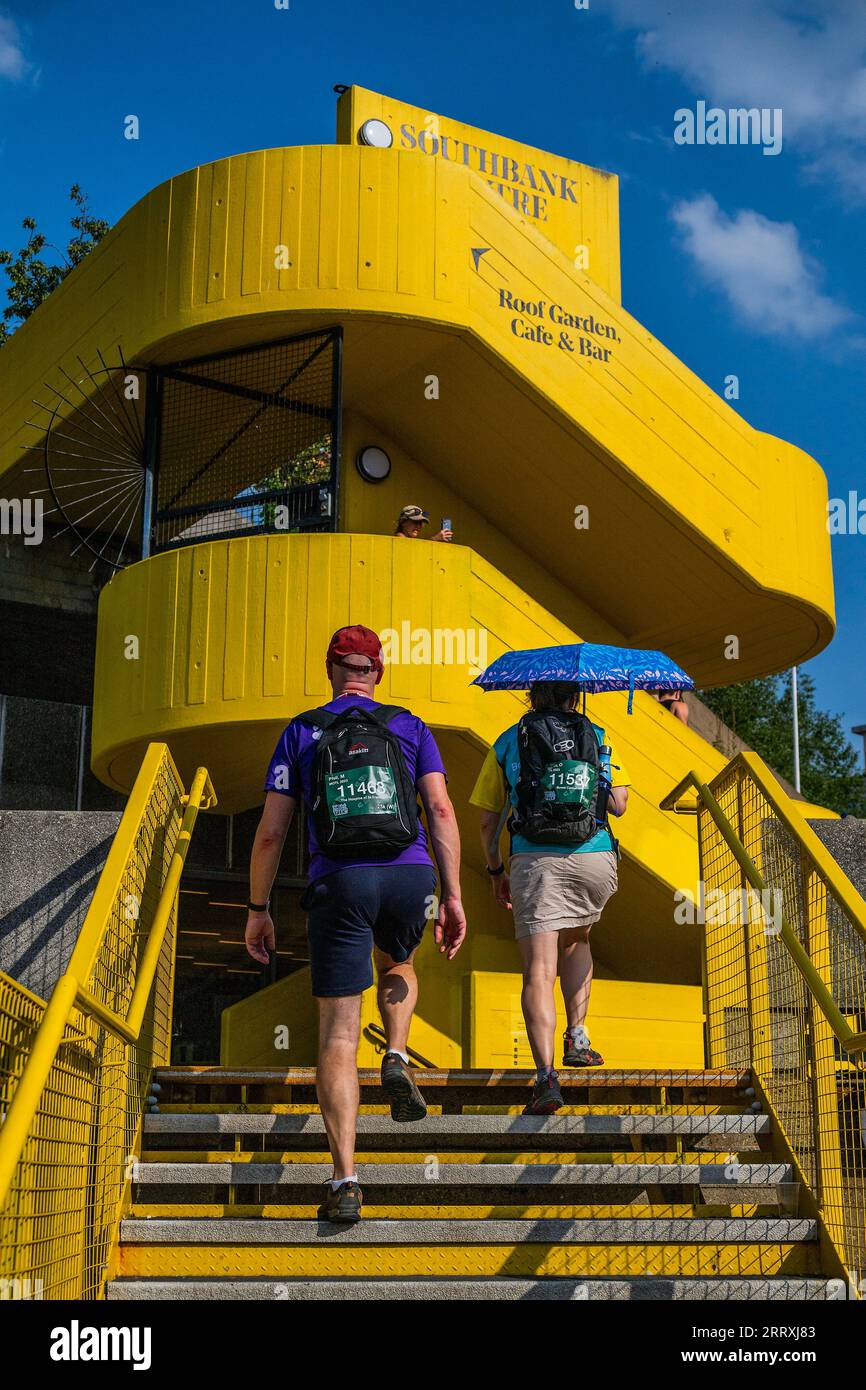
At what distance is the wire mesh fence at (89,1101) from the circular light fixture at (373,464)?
6831 mm

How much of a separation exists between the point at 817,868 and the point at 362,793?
188 centimetres

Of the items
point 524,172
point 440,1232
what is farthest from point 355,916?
point 524,172

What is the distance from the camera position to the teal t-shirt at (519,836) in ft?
23.3

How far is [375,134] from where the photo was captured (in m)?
13.9

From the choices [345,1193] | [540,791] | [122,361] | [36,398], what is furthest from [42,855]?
[36,398]

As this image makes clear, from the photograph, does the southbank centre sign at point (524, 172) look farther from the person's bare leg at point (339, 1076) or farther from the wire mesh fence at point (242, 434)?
the person's bare leg at point (339, 1076)

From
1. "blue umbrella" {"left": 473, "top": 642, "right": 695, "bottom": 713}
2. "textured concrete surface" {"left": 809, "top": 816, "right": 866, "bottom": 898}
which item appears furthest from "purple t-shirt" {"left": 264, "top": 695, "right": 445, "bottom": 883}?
"textured concrete surface" {"left": 809, "top": 816, "right": 866, "bottom": 898}

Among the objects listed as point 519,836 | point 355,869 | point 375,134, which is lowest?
point 355,869

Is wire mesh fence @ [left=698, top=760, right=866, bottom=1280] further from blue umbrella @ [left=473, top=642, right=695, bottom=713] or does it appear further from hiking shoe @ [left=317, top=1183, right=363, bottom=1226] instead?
hiking shoe @ [left=317, top=1183, right=363, bottom=1226]

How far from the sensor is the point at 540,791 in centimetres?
709

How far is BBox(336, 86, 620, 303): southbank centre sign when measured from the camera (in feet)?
46.0

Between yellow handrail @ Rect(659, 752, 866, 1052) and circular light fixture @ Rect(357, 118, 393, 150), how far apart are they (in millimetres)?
7654

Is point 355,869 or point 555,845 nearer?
point 355,869

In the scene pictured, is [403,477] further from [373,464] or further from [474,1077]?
[474,1077]
